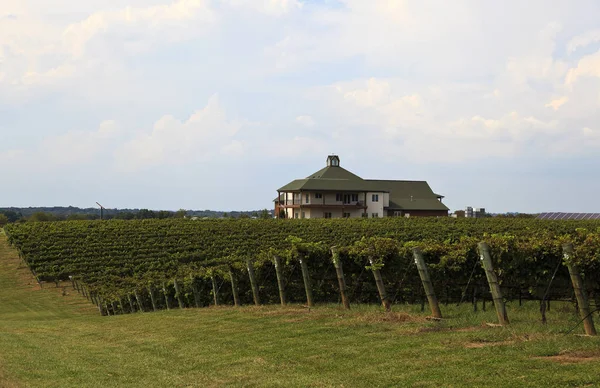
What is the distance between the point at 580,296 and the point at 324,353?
3781 millimetres

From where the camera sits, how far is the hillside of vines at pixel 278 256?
12070mm

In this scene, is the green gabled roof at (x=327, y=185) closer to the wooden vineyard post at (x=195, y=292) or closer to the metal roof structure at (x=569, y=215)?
the metal roof structure at (x=569, y=215)

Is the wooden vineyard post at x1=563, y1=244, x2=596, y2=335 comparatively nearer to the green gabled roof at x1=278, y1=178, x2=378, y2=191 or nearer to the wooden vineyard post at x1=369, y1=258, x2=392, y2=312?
the wooden vineyard post at x1=369, y1=258, x2=392, y2=312

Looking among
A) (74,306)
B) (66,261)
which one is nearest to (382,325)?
(74,306)

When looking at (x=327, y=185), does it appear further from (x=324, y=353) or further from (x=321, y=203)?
(x=324, y=353)

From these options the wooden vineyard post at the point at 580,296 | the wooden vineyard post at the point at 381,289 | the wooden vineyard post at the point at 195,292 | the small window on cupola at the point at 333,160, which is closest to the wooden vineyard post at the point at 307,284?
the wooden vineyard post at the point at 381,289

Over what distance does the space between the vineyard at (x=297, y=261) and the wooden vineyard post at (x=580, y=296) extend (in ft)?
0.28

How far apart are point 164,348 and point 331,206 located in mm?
75674

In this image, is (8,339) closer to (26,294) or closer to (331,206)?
(26,294)

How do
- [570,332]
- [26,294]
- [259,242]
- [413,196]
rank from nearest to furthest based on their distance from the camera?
1. [570,332]
2. [26,294]
3. [259,242]
4. [413,196]

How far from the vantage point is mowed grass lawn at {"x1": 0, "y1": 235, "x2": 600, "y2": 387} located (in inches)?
286

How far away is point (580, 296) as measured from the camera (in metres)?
8.70

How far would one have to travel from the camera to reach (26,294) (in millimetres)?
41094

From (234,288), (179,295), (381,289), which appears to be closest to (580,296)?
(381,289)
